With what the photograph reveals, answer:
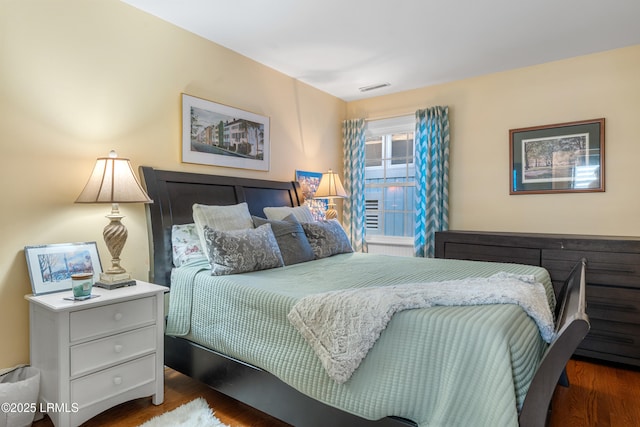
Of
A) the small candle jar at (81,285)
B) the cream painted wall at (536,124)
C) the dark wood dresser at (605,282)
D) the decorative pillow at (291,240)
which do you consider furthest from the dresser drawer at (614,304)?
the small candle jar at (81,285)

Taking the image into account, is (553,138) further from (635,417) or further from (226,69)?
(226,69)

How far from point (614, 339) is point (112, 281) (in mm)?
3407

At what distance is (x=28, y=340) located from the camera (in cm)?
200

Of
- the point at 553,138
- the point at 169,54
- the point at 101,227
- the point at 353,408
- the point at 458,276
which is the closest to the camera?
the point at 353,408

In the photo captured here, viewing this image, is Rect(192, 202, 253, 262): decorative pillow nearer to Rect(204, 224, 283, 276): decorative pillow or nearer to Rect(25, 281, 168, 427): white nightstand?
Rect(204, 224, 283, 276): decorative pillow

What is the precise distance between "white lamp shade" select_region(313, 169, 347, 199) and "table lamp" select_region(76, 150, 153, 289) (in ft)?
6.39

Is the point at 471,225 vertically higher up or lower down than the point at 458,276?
higher up

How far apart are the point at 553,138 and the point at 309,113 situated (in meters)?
2.40

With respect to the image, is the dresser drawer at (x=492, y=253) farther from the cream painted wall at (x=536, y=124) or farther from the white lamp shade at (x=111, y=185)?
the white lamp shade at (x=111, y=185)

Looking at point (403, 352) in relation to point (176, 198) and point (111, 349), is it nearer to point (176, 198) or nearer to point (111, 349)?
point (111, 349)

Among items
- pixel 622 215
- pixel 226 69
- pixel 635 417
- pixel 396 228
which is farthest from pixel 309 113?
pixel 635 417

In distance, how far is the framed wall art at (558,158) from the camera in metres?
3.15

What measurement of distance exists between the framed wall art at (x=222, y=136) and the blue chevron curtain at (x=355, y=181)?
1309 millimetres

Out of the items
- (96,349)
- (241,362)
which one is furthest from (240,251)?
(96,349)
